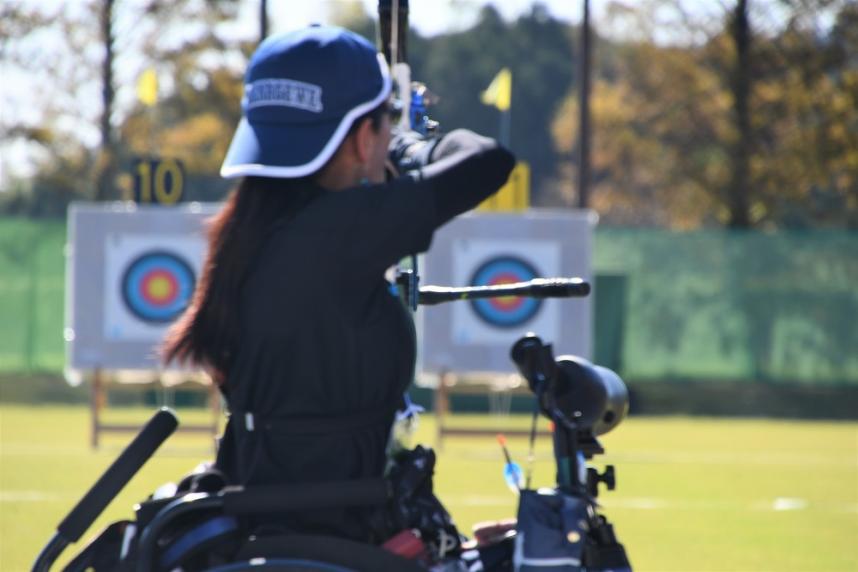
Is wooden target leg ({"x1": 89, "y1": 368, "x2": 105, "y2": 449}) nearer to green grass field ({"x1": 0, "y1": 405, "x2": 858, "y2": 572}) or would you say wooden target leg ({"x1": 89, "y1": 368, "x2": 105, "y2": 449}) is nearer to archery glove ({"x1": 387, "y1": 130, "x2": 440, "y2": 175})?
green grass field ({"x1": 0, "y1": 405, "x2": 858, "y2": 572})

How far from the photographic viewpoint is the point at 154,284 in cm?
1234

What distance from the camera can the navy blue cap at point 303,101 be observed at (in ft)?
7.95

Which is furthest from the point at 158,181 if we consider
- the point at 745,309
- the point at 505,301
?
the point at 745,309

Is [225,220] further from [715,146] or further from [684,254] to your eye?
[715,146]

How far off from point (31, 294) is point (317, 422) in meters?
13.4

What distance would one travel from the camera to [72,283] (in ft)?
40.3

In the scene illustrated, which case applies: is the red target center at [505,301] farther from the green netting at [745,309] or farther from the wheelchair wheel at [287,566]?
the wheelchair wheel at [287,566]

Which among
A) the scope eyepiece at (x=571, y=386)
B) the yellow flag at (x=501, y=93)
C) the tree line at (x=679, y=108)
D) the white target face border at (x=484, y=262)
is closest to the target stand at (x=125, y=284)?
the white target face border at (x=484, y=262)

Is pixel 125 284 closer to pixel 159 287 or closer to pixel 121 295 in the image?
pixel 121 295

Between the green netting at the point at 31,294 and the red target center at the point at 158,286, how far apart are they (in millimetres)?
3143

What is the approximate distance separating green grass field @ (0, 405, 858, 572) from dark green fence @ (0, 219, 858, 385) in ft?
4.95

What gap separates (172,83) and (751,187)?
7.67 meters

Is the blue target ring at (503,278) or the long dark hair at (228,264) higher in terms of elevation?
the long dark hair at (228,264)

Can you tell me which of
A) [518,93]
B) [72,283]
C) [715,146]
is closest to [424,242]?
[72,283]
